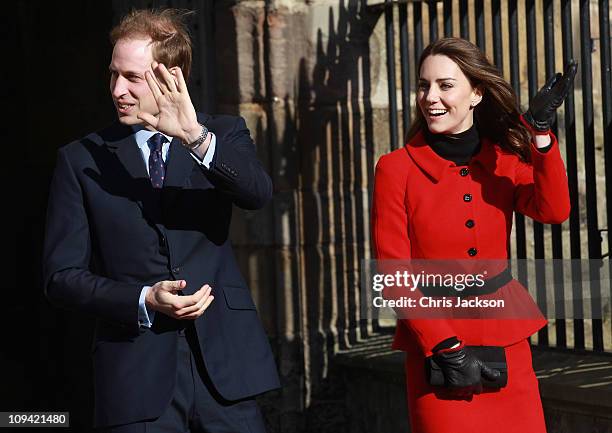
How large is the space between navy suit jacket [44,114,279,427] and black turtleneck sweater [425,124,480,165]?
0.65 m

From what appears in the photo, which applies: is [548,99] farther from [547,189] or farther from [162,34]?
[162,34]

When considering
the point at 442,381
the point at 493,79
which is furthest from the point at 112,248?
the point at 493,79

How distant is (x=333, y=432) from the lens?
20.8 feet

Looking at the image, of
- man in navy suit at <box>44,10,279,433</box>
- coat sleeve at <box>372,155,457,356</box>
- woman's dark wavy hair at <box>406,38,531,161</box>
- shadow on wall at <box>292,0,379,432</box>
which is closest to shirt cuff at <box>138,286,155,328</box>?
man in navy suit at <box>44,10,279,433</box>

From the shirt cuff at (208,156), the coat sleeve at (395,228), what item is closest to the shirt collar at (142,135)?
the shirt cuff at (208,156)

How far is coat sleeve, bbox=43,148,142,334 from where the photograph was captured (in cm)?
337

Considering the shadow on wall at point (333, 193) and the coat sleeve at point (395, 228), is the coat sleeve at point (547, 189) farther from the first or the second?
the shadow on wall at point (333, 193)

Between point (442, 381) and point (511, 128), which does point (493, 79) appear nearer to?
point (511, 128)

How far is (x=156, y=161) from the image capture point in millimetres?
3541

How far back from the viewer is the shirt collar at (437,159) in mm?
3820

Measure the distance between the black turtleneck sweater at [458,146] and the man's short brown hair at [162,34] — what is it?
2.72 feet

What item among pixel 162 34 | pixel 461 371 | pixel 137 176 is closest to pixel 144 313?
pixel 137 176

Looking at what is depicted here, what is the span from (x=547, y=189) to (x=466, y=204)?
25 cm

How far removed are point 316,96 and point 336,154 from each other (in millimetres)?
304
